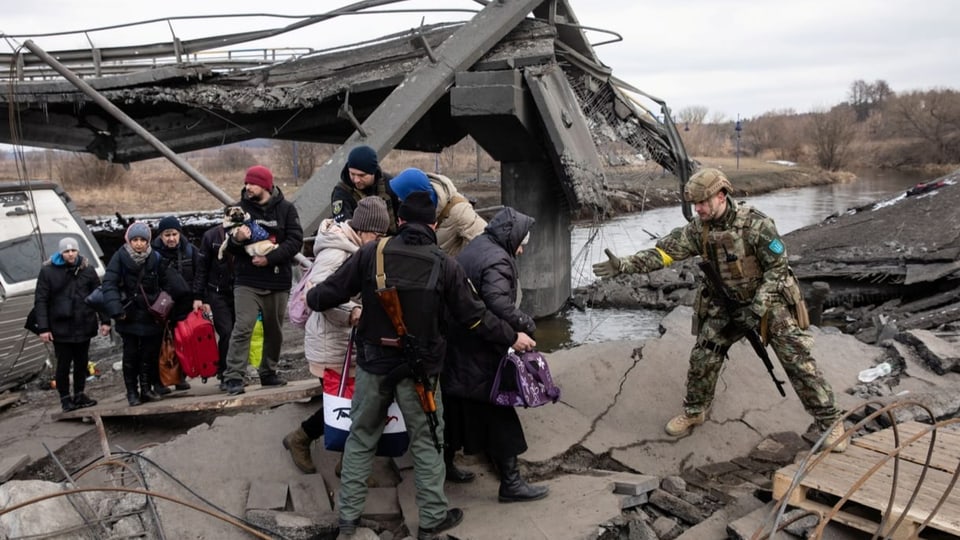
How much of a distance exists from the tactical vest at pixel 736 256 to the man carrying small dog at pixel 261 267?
10.1ft

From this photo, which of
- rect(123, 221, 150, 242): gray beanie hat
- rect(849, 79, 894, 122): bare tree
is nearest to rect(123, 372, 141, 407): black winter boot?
rect(123, 221, 150, 242): gray beanie hat

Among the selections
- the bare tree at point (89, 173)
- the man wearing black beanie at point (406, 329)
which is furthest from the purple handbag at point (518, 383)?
the bare tree at point (89, 173)

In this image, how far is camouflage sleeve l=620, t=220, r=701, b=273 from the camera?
4.94 metres

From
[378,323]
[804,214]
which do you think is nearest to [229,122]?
[378,323]

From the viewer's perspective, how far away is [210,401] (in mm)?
5504

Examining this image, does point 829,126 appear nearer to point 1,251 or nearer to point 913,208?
point 913,208

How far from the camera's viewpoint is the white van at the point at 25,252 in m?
8.48

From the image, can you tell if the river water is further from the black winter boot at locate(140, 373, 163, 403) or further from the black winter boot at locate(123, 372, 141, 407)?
the black winter boot at locate(123, 372, 141, 407)

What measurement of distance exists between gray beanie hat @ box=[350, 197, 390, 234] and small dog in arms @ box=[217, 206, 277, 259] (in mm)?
1855

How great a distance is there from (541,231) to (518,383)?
866 cm

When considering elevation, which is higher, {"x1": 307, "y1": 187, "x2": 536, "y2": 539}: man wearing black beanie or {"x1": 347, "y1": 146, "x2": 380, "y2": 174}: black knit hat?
{"x1": 347, "y1": 146, "x2": 380, "y2": 174}: black knit hat

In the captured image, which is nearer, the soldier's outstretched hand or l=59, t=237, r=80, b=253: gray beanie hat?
the soldier's outstretched hand

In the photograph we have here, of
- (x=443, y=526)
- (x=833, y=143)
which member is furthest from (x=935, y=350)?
(x=833, y=143)

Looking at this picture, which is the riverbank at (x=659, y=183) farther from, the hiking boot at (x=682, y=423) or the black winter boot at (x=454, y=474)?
the black winter boot at (x=454, y=474)
